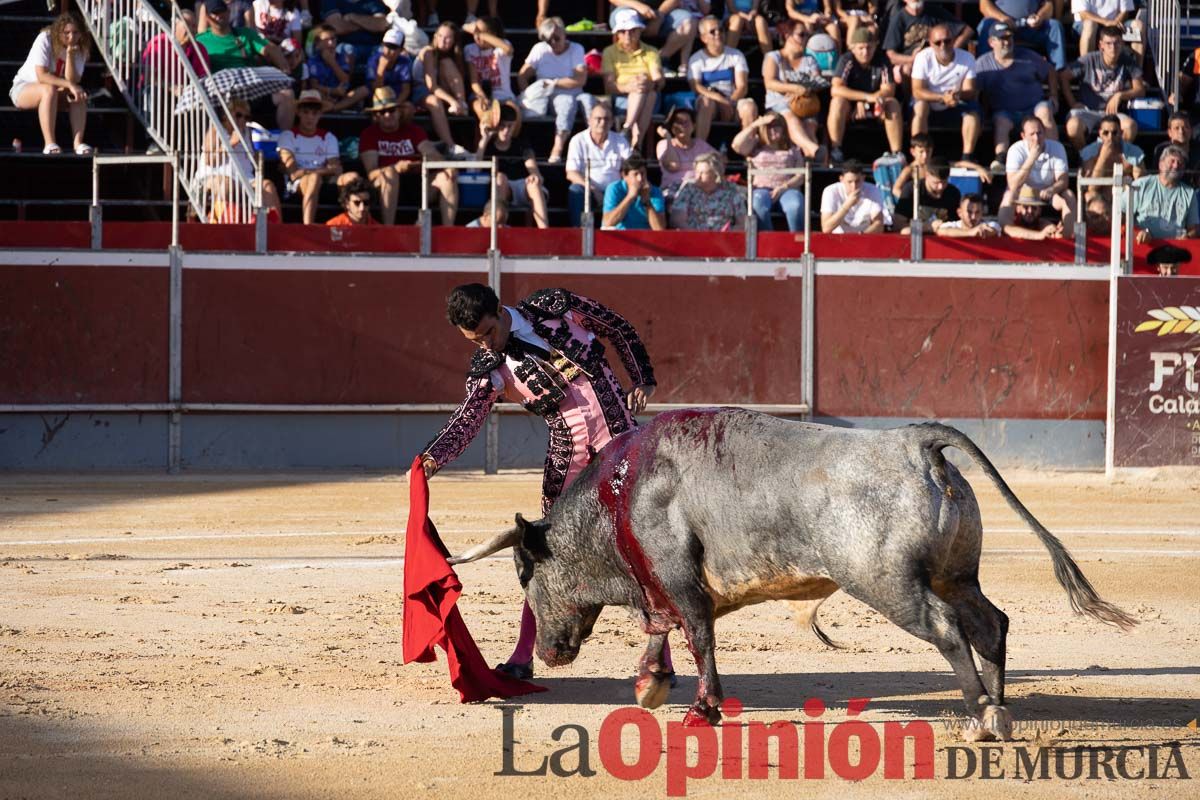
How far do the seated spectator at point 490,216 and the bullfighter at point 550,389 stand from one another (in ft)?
21.2

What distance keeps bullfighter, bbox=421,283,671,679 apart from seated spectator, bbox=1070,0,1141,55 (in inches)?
404

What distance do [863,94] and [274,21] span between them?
4736 millimetres

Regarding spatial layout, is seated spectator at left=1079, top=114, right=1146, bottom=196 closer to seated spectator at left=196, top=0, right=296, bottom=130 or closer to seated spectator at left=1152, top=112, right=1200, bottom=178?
seated spectator at left=1152, top=112, right=1200, bottom=178

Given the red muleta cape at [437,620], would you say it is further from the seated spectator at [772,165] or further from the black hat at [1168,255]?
the black hat at [1168,255]

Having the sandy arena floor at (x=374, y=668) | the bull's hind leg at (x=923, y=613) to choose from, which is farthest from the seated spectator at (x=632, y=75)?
the bull's hind leg at (x=923, y=613)

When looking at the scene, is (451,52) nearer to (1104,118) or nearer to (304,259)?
(304,259)

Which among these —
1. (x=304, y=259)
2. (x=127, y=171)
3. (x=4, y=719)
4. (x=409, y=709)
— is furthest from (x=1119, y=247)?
(x=4, y=719)

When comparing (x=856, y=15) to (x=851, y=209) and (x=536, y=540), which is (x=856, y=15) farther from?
(x=536, y=540)

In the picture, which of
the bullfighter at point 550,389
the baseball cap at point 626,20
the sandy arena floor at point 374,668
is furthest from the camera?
the baseball cap at point 626,20

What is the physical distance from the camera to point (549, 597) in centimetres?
522

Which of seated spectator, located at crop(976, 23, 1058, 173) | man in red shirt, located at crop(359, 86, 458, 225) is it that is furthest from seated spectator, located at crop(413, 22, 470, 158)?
seated spectator, located at crop(976, 23, 1058, 173)

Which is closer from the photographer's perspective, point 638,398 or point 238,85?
point 638,398

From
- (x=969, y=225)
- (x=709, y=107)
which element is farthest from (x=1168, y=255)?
(x=709, y=107)

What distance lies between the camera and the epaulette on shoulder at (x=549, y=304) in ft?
18.1
